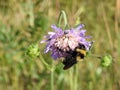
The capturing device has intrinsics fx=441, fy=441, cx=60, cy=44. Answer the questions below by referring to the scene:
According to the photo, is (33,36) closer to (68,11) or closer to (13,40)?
(13,40)

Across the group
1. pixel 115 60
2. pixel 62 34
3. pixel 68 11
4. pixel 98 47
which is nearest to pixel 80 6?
pixel 68 11

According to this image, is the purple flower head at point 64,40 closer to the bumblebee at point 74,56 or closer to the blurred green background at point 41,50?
the bumblebee at point 74,56

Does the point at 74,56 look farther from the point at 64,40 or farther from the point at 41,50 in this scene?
the point at 41,50

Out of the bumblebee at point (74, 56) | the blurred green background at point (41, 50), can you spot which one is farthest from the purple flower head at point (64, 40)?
the blurred green background at point (41, 50)

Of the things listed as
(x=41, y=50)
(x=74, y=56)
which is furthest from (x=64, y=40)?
(x=41, y=50)

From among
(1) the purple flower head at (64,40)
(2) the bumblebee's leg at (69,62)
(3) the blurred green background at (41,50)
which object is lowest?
(2) the bumblebee's leg at (69,62)

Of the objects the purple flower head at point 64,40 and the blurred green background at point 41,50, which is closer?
the purple flower head at point 64,40
